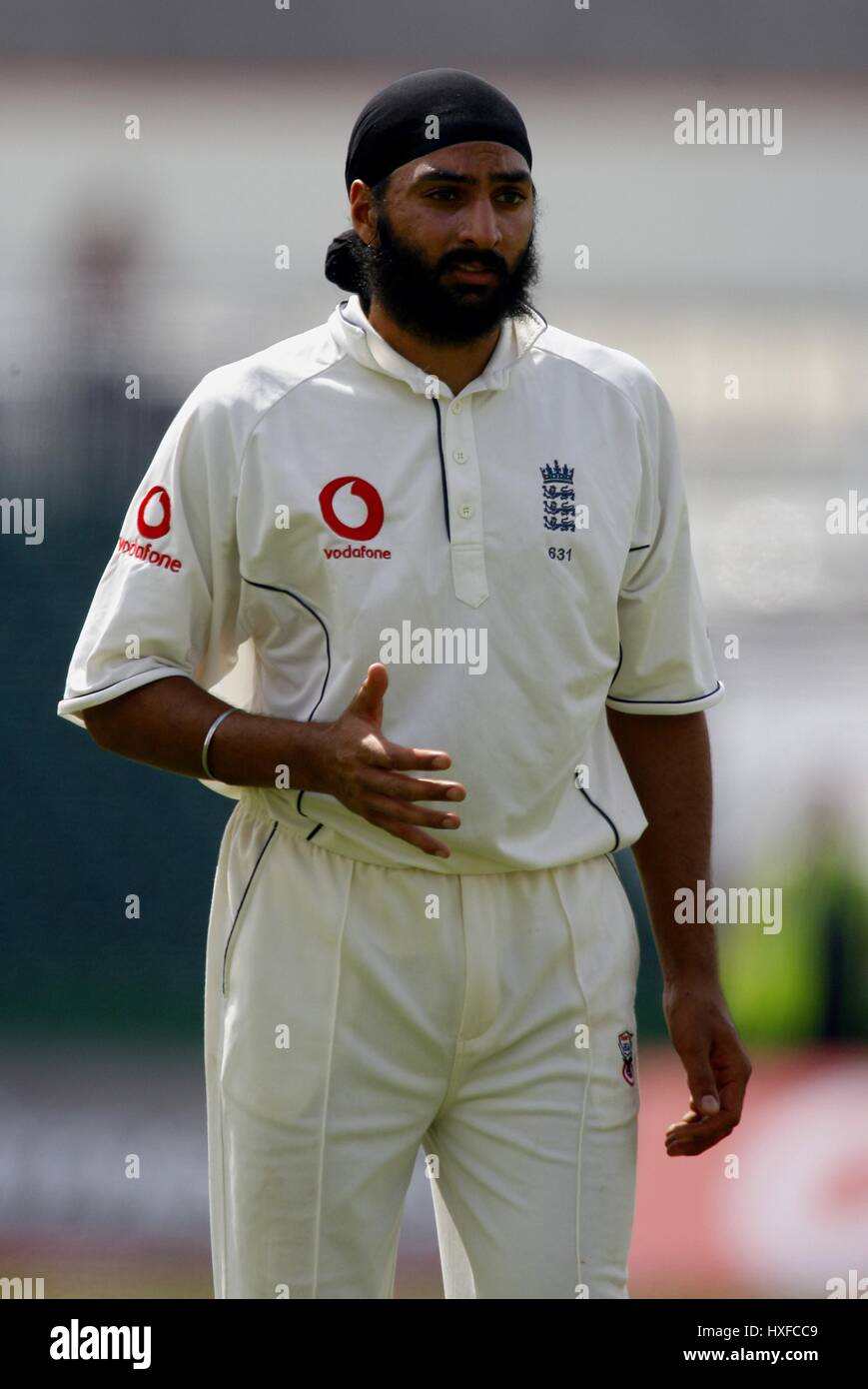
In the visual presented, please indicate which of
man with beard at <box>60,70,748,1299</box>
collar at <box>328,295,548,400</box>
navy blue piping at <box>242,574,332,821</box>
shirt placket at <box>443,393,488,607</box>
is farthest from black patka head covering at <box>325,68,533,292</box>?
navy blue piping at <box>242,574,332,821</box>

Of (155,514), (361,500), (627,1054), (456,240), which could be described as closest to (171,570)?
(155,514)

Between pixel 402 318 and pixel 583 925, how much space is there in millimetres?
589

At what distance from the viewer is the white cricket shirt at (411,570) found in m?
1.39

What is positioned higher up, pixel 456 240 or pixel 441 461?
pixel 456 240

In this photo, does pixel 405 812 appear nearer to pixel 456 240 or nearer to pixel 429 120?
pixel 456 240

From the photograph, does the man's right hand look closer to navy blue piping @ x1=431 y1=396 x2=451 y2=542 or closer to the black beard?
navy blue piping @ x1=431 y1=396 x2=451 y2=542

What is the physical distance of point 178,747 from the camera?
4.63 feet

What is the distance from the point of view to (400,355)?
148 cm

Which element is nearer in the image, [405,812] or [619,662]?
[405,812]

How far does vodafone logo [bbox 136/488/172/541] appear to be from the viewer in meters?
1.43

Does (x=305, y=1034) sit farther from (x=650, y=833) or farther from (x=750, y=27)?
(x=750, y=27)

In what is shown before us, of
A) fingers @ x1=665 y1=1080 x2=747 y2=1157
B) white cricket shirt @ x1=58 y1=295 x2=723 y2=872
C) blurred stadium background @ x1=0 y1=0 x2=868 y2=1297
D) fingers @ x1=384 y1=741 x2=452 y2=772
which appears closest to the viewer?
fingers @ x1=384 y1=741 x2=452 y2=772

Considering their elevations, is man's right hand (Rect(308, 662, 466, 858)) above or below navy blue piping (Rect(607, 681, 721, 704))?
below

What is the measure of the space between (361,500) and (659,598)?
325 mm
